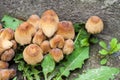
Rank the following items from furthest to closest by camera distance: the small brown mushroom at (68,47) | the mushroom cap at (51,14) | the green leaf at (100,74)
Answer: the mushroom cap at (51,14)
the small brown mushroom at (68,47)
the green leaf at (100,74)

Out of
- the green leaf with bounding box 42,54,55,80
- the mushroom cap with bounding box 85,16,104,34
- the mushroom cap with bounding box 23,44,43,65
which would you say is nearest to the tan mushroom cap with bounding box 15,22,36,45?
the mushroom cap with bounding box 23,44,43,65

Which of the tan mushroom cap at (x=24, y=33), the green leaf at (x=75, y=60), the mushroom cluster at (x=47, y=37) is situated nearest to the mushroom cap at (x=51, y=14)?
the mushroom cluster at (x=47, y=37)

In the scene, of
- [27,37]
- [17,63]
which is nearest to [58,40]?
[27,37]

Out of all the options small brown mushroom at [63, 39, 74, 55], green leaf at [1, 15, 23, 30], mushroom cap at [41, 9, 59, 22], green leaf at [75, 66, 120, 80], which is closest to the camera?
green leaf at [75, 66, 120, 80]

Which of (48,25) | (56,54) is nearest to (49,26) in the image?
(48,25)

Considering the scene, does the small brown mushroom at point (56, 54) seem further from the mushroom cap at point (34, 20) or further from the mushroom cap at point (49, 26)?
the mushroom cap at point (34, 20)

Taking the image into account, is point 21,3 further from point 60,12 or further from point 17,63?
point 17,63

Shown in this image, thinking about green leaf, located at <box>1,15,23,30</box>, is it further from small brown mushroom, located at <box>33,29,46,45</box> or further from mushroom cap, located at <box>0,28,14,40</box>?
small brown mushroom, located at <box>33,29,46,45</box>
